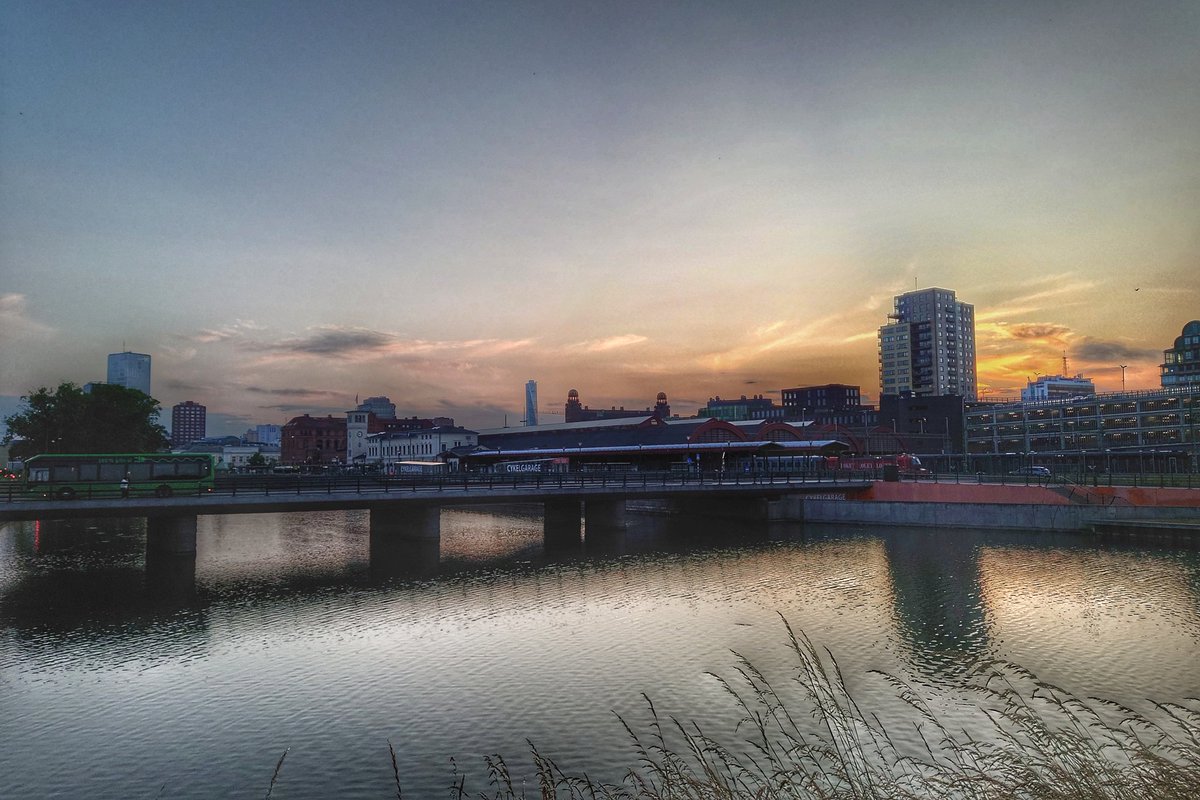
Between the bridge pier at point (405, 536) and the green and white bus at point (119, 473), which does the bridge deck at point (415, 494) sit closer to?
the bridge pier at point (405, 536)

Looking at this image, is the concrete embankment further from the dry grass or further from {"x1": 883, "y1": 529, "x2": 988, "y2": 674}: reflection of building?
the dry grass

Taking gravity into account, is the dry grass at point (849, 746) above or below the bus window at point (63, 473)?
below

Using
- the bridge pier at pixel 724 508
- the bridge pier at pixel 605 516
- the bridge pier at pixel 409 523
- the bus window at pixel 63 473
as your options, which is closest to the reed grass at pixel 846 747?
the bridge pier at pixel 409 523

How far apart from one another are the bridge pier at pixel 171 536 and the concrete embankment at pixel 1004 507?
5573cm

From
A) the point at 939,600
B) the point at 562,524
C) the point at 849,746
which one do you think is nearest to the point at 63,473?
the point at 562,524

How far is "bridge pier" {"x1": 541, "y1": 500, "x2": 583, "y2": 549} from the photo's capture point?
65875 mm

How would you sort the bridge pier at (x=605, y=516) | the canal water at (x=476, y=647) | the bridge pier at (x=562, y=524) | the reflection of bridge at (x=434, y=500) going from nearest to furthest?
the canal water at (x=476, y=647) < the reflection of bridge at (x=434, y=500) < the bridge pier at (x=562, y=524) < the bridge pier at (x=605, y=516)

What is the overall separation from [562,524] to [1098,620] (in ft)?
142

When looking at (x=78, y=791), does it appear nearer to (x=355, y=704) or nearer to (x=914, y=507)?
(x=355, y=704)

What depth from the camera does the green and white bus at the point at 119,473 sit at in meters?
53.3

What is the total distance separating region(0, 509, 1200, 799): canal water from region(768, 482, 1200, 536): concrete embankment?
706cm

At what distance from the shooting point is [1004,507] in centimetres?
6806

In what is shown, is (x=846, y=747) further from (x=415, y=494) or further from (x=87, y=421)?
(x=87, y=421)

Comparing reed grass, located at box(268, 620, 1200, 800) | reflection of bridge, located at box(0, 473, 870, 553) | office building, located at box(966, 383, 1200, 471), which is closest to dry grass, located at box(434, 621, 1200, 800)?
reed grass, located at box(268, 620, 1200, 800)
